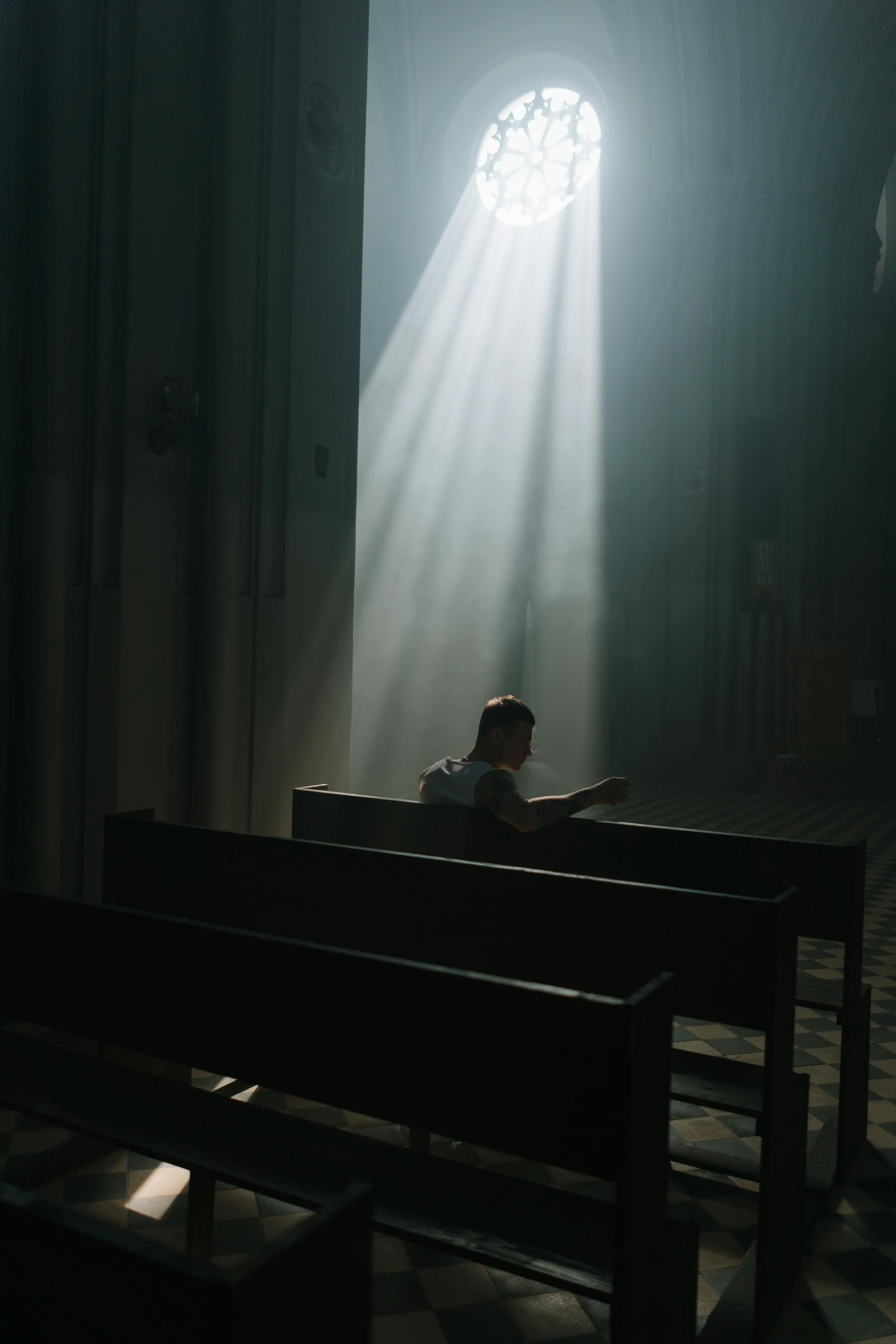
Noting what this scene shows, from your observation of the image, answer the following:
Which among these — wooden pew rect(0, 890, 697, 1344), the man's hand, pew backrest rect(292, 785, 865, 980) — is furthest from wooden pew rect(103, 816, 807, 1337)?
the man's hand

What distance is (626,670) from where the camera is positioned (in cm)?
1366

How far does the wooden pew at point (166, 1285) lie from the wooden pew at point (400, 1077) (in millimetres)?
600

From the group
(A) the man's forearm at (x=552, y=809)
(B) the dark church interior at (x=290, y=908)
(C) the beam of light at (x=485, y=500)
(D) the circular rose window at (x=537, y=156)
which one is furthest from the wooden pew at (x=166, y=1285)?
(D) the circular rose window at (x=537, y=156)

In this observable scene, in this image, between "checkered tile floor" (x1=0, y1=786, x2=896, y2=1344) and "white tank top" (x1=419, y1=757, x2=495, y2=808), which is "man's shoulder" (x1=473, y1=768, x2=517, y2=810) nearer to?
"white tank top" (x1=419, y1=757, x2=495, y2=808)

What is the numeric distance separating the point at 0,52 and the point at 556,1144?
4.13 metres

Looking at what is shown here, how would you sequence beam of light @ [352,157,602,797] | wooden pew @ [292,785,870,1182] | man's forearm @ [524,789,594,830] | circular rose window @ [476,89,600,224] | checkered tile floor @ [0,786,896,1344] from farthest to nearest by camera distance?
circular rose window @ [476,89,600,224] < beam of light @ [352,157,602,797] < man's forearm @ [524,789,594,830] < wooden pew @ [292,785,870,1182] < checkered tile floor @ [0,786,896,1344]

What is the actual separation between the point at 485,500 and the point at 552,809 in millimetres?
12048

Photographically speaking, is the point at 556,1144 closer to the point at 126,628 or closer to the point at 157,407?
the point at 126,628

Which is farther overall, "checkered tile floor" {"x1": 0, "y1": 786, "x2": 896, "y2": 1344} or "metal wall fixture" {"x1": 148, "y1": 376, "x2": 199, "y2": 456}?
"metal wall fixture" {"x1": 148, "y1": 376, "x2": 199, "y2": 456}

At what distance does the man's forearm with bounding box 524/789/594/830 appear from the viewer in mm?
3252

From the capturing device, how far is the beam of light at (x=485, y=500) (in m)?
13.9

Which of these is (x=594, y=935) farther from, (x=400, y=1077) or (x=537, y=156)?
(x=537, y=156)

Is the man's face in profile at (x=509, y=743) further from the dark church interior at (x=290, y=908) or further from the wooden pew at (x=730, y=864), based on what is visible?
the wooden pew at (x=730, y=864)

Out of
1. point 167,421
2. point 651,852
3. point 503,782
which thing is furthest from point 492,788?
point 167,421
